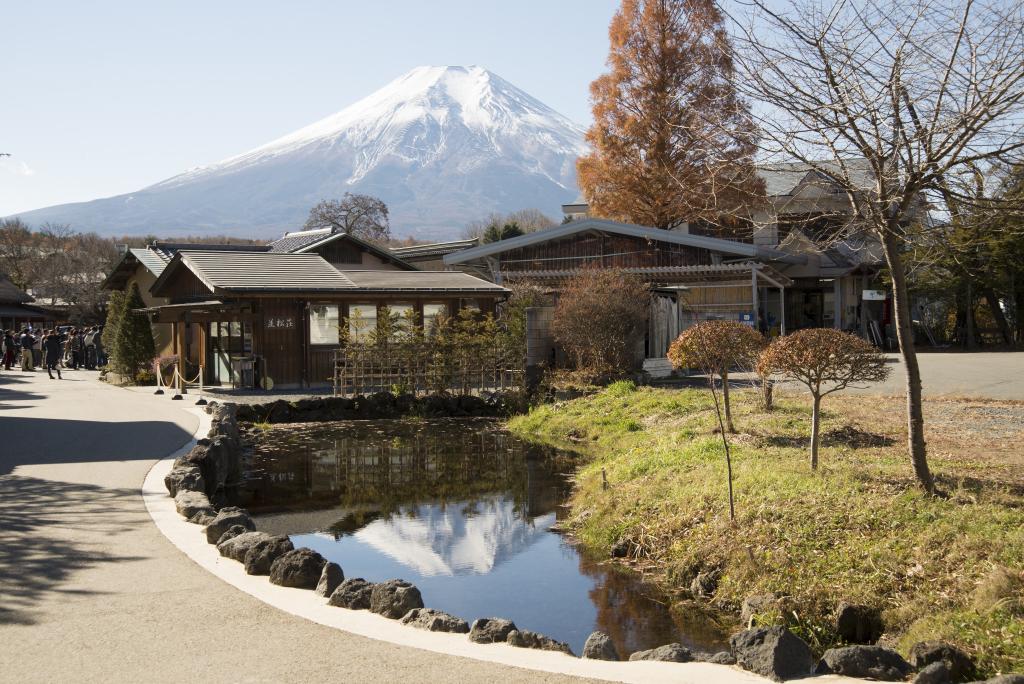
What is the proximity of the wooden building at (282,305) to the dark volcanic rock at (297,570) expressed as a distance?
15830 mm

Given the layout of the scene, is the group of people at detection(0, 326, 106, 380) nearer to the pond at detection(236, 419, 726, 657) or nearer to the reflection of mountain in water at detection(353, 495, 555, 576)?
the pond at detection(236, 419, 726, 657)

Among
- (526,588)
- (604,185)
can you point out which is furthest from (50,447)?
(604,185)

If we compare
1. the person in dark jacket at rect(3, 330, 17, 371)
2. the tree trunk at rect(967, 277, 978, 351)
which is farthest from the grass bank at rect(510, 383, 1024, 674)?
the person in dark jacket at rect(3, 330, 17, 371)

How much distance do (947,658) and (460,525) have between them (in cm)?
603

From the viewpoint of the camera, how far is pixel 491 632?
5.79m

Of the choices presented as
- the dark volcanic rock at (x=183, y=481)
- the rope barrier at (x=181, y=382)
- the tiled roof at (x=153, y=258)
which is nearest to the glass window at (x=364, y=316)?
the rope barrier at (x=181, y=382)

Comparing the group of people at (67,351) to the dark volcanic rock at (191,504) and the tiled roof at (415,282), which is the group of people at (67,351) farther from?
the dark volcanic rock at (191,504)

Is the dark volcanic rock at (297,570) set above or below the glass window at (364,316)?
below

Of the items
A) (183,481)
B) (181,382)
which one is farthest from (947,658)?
(181,382)

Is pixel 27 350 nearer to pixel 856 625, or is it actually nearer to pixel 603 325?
pixel 603 325

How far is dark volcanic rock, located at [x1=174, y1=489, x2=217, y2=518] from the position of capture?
876cm

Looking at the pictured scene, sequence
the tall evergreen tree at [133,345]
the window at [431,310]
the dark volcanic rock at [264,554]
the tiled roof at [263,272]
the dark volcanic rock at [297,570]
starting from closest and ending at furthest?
the dark volcanic rock at [297,570]
the dark volcanic rock at [264,554]
the tiled roof at [263,272]
the window at [431,310]
the tall evergreen tree at [133,345]

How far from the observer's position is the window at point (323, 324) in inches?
974

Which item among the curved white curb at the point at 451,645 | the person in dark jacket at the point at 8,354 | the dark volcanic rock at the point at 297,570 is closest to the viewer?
the curved white curb at the point at 451,645
